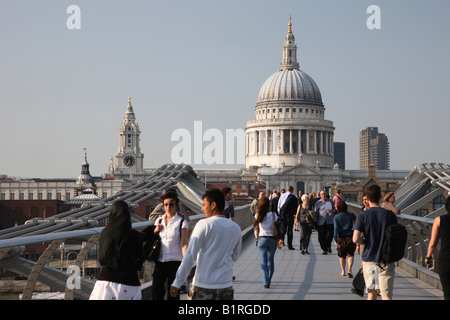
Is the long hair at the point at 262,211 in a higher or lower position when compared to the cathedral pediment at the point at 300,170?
lower

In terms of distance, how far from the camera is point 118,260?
6.84 meters

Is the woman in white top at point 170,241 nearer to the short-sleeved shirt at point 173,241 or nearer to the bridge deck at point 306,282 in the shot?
the short-sleeved shirt at point 173,241

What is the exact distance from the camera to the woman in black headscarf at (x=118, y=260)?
682cm

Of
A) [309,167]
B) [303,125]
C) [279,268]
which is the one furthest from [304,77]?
[279,268]

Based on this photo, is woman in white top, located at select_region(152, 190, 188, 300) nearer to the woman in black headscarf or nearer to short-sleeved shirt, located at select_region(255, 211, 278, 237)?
the woman in black headscarf

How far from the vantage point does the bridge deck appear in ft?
38.9

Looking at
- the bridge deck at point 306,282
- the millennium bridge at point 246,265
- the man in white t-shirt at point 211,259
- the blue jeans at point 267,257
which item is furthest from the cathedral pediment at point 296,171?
the man in white t-shirt at point 211,259

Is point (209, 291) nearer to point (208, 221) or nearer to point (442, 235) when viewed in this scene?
point (208, 221)

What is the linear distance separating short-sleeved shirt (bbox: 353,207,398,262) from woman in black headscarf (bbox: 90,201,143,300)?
3.34 meters

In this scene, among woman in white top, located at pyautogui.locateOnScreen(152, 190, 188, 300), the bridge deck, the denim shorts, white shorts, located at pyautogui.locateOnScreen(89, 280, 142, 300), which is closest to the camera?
white shorts, located at pyautogui.locateOnScreen(89, 280, 142, 300)

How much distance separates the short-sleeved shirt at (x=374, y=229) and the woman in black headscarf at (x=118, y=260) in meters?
3.34

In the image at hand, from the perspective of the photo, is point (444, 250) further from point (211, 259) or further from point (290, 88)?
point (290, 88)

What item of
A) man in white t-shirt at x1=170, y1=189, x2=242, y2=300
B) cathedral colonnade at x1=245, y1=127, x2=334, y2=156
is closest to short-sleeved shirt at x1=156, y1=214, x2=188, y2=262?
man in white t-shirt at x1=170, y1=189, x2=242, y2=300
